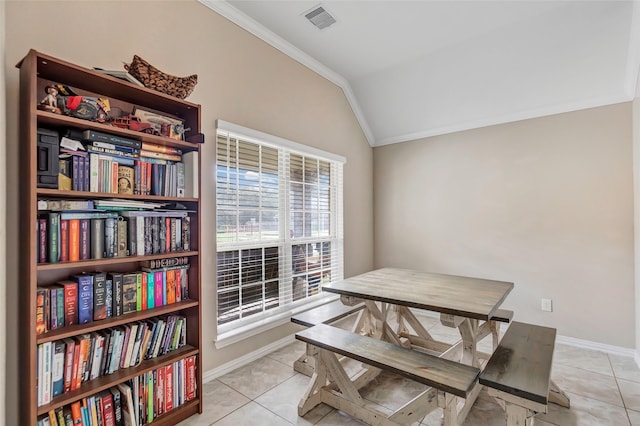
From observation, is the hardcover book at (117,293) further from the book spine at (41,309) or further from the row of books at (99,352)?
the book spine at (41,309)

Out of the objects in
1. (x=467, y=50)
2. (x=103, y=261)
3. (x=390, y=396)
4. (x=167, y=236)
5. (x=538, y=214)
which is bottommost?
(x=390, y=396)

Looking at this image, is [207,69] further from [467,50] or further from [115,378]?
[467,50]

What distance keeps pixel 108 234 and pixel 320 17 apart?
235 cm

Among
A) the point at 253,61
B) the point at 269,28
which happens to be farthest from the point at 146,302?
the point at 269,28

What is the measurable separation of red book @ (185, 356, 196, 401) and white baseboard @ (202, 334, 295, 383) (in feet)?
1.30

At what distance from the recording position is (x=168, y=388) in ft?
6.14

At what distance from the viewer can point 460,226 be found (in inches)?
149

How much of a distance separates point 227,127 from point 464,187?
113 inches

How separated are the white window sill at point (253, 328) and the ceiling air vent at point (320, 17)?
272 cm

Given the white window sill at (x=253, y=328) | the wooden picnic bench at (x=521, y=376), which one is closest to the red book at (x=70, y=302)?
the white window sill at (x=253, y=328)

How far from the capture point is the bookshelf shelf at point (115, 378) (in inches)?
56.4

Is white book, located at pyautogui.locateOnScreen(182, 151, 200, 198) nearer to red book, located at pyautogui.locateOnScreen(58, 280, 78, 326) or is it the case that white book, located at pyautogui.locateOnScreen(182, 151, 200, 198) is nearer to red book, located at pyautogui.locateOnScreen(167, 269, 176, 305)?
red book, located at pyautogui.locateOnScreen(167, 269, 176, 305)

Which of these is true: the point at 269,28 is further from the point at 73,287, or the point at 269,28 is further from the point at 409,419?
the point at 409,419

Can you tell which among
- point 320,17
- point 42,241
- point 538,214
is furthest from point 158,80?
point 538,214
